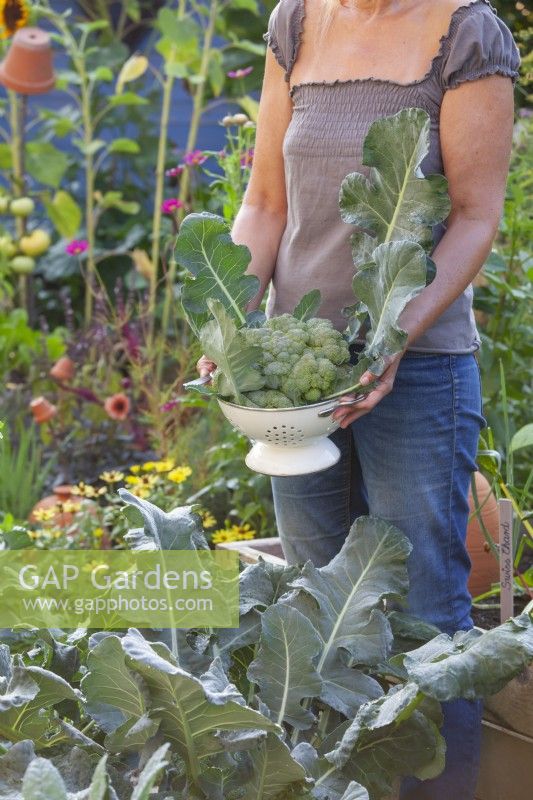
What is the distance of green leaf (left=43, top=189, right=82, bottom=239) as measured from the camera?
4742 mm

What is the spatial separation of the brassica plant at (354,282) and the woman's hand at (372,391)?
21 mm

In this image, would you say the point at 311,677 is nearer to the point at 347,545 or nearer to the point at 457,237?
the point at 347,545

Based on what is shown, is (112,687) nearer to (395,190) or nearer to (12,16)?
(395,190)

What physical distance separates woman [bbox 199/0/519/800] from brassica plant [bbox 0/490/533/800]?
10 cm

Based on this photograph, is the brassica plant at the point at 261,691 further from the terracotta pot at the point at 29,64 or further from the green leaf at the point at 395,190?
the terracotta pot at the point at 29,64

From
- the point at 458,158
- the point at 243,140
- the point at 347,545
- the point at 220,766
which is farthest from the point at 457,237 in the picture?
the point at 243,140

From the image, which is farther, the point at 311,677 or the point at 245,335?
the point at 245,335

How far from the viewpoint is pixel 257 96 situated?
6062mm

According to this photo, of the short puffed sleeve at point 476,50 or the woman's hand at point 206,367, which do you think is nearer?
the short puffed sleeve at point 476,50

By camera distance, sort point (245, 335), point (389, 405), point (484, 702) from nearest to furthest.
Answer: point (245, 335), point (389, 405), point (484, 702)

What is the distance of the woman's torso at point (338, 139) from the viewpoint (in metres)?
1.64

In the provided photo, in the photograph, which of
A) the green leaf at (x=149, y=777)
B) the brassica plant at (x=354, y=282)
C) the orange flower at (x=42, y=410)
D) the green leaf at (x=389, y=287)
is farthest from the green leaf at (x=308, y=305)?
the orange flower at (x=42, y=410)

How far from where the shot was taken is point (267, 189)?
6.34ft

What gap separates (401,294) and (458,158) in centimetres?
25
